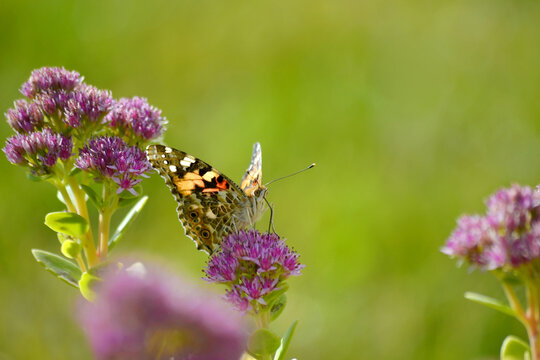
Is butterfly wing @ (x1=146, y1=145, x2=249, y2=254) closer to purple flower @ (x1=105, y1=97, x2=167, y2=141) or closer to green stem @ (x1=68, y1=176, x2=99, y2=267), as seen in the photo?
purple flower @ (x1=105, y1=97, x2=167, y2=141)

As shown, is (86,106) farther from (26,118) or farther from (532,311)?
(532,311)

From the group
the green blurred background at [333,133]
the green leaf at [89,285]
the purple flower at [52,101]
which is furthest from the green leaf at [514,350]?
the green blurred background at [333,133]

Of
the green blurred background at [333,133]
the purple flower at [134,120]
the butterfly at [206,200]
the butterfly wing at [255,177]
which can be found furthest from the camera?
the green blurred background at [333,133]

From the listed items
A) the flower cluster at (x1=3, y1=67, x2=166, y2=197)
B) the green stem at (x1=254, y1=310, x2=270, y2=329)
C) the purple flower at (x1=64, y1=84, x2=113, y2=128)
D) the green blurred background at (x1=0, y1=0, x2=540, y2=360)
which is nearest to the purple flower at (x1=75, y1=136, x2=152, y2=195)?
the flower cluster at (x1=3, y1=67, x2=166, y2=197)

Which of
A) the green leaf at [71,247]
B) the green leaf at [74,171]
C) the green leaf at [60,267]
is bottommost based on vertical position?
the green leaf at [60,267]

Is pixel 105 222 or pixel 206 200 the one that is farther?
pixel 206 200

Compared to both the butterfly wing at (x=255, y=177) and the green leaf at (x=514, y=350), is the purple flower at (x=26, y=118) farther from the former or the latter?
the green leaf at (x=514, y=350)

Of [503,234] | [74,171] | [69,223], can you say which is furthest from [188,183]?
[503,234]
